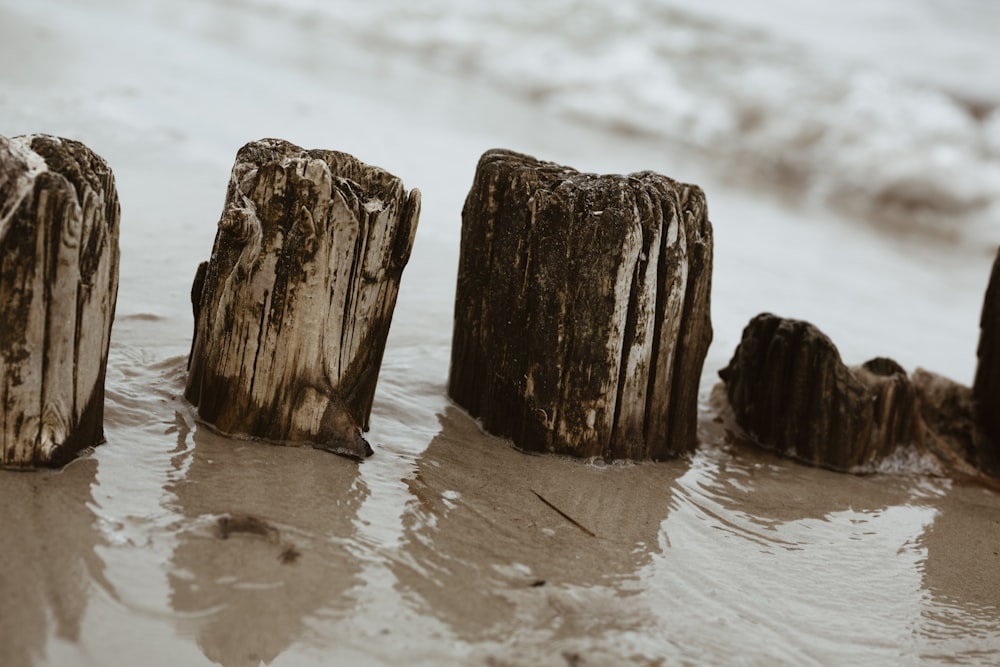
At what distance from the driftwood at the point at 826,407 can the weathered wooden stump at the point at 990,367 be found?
93mm

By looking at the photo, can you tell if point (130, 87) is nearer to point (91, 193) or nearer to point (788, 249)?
point (788, 249)

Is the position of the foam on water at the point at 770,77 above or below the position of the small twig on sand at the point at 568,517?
above

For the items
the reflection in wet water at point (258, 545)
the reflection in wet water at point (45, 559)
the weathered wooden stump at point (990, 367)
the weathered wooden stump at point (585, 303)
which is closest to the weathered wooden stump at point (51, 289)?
the reflection in wet water at point (45, 559)

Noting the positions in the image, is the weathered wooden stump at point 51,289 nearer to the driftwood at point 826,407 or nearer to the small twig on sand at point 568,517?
the small twig on sand at point 568,517

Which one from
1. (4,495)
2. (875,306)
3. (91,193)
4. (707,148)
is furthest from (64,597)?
(707,148)

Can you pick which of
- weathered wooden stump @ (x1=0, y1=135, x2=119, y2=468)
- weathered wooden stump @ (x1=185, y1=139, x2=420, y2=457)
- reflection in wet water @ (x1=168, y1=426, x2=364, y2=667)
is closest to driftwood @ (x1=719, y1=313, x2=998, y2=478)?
weathered wooden stump @ (x1=185, y1=139, x2=420, y2=457)

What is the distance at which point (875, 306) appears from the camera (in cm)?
712

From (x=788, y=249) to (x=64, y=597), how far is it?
690 centimetres

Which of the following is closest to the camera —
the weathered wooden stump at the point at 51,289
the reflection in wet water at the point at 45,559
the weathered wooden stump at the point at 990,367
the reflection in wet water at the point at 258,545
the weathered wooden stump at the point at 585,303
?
the reflection in wet water at the point at 45,559

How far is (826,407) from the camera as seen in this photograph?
431cm

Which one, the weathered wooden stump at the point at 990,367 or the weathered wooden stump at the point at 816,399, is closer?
the weathered wooden stump at the point at 816,399

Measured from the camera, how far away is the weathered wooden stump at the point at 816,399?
14.1 ft

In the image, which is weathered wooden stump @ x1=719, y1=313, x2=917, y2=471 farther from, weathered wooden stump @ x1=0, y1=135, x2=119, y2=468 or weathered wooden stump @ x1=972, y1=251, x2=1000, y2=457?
weathered wooden stump @ x1=0, y1=135, x2=119, y2=468

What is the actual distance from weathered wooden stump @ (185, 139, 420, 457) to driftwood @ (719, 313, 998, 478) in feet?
5.66
